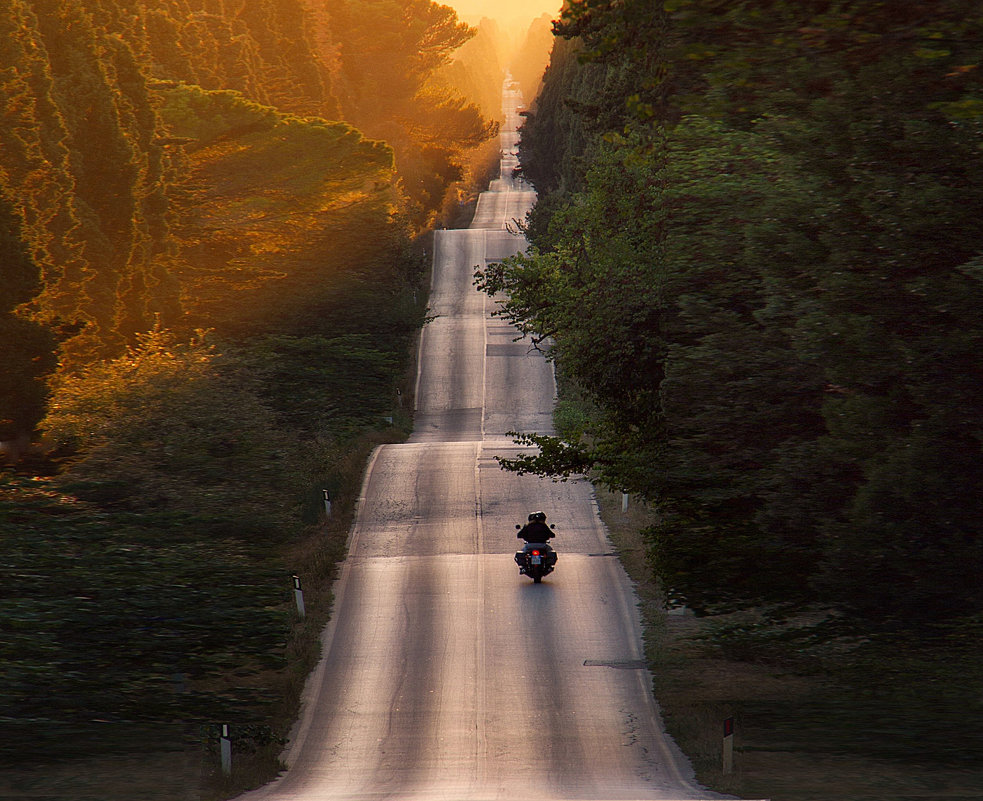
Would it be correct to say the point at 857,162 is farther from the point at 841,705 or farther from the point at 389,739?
the point at 389,739

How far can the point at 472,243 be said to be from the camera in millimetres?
86188

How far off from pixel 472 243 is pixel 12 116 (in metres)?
59.0

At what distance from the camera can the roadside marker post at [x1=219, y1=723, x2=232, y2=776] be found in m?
16.1

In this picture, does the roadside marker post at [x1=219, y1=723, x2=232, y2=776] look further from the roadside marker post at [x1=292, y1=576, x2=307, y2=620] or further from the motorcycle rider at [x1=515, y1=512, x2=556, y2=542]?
the motorcycle rider at [x1=515, y1=512, x2=556, y2=542]

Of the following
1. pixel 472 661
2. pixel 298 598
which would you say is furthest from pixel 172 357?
pixel 472 661

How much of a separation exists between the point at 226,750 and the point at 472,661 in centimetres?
682

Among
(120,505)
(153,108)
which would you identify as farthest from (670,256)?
(153,108)

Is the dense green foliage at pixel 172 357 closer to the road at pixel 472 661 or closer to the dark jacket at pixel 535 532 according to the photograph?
the road at pixel 472 661

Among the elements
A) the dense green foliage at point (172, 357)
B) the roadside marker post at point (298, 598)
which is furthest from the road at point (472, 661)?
the dense green foliage at point (172, 357)

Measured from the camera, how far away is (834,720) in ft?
45.7

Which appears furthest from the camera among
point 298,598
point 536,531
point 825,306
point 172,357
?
point 172,357

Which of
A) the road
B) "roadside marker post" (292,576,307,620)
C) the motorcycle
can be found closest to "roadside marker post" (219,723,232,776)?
the road

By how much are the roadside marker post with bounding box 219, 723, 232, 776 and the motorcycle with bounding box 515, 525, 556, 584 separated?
485 inches

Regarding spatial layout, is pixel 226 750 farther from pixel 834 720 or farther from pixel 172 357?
pixel 172 357
